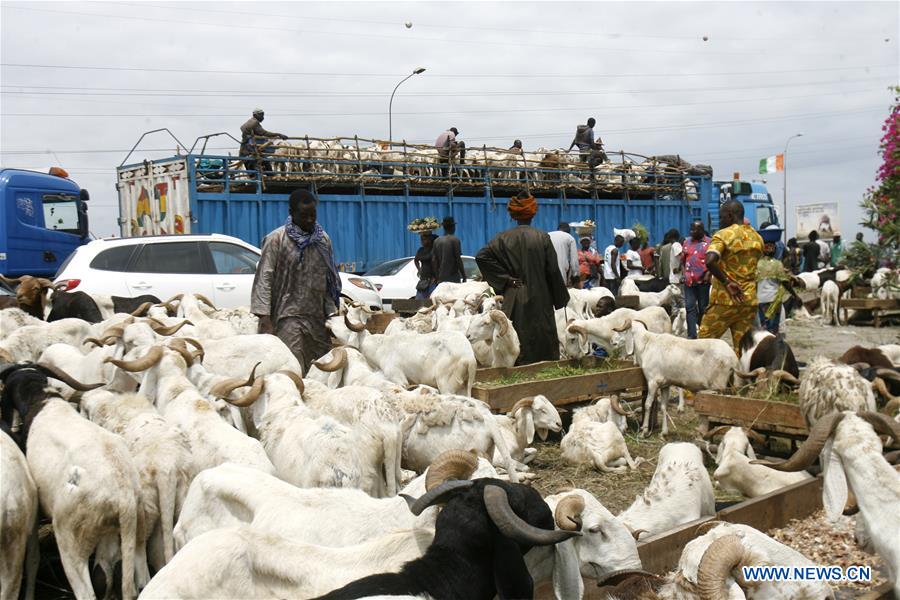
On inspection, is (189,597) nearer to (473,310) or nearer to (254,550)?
(254,550)

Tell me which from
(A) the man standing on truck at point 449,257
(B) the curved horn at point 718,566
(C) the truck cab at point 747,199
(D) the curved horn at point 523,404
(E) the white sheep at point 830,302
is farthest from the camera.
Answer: (C) the truck cab at point 747,199

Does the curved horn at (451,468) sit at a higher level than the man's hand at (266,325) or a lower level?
lower

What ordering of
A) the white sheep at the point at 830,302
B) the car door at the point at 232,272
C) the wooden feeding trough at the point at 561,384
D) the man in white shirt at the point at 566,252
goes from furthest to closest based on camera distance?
the white sheep at the point at 830,302 < the car door at the point at 232,272 < the man in white shirt at the point at 566,252 < the wooden feeding trough at the point at 561,384

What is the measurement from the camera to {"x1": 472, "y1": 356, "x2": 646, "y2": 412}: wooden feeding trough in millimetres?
7641

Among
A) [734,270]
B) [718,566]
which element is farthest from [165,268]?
[718,566]

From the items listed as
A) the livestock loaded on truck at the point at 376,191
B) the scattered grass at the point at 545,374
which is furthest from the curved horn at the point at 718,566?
the livestock loaded on truck at the point at 376,191

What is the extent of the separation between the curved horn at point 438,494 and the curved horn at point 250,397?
8.45 feet

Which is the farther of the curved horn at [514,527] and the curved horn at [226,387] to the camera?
the curved horn at [226,387]

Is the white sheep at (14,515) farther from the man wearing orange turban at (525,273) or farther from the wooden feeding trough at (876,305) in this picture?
the wooden feeding trough at (876,305)

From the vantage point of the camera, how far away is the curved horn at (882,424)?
14.9 ft

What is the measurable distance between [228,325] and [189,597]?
17.7ft

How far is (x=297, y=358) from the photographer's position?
295 inches

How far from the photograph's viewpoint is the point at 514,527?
3.04 metres

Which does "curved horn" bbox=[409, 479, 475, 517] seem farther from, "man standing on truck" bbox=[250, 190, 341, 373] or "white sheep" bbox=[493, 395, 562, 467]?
"man standing on truck" bbox=[250, 190, 341, 373]
